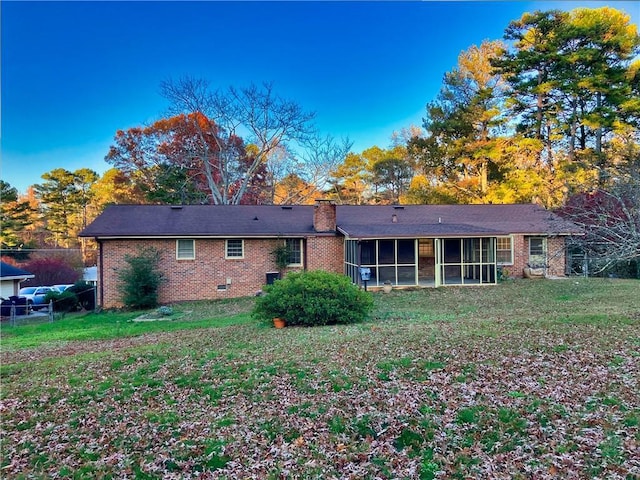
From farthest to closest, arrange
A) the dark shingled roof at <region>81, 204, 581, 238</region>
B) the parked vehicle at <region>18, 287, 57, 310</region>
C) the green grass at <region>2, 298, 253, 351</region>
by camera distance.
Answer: the parked vehicle at <region>18, 287, 57, 310</region>, the dark shingled roof at <region>81, 204, 581, 238</region>, the green grass at <region>2, 298, 253, 351</region>

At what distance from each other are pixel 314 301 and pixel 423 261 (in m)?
9.95

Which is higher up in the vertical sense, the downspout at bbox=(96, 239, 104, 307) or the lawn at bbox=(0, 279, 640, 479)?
the downspout at bbox=(96, 239, 104, 307)

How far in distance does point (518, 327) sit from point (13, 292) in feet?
79.7

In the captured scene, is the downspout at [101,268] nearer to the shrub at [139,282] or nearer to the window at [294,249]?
the shrub at [139,282]

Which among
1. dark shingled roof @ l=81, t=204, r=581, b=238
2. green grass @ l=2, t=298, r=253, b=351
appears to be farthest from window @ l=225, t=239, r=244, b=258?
green grass @ l=2, t=298, r=253, b=351

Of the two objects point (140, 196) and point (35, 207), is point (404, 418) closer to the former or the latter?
point (140, 196)

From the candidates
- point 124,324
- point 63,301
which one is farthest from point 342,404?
point 63,301

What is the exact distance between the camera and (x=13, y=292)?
21.7 meters

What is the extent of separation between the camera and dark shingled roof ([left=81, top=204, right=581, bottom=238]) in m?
16.1

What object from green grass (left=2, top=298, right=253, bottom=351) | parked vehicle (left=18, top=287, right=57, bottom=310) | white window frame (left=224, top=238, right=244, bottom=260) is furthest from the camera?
parked vehicle (left=18, top=287, right=57, bottom=310)

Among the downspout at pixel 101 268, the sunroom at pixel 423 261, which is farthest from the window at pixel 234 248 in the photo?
the downspout at pixel 101 268

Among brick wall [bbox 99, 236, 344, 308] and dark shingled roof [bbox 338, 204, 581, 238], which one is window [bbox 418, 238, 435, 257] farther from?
brick wall [bbox 99, 236, 344, 308]

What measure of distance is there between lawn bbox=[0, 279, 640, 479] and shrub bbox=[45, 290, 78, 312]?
9.66 metres

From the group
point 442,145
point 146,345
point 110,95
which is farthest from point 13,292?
point 442,145
